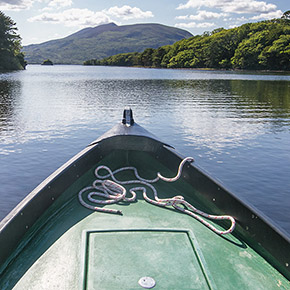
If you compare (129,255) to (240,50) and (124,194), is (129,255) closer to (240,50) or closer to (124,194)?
(124,194)

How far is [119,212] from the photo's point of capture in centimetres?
562

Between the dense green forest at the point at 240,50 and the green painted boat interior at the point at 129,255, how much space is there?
10125 centimetres

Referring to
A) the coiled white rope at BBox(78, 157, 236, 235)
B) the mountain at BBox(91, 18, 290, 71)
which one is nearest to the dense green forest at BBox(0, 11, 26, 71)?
the mountain at BBox(91, 18, 290, 71)

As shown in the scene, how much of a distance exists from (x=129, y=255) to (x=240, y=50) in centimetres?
11542

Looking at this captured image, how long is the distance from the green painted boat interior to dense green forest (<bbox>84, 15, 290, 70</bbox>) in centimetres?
10125

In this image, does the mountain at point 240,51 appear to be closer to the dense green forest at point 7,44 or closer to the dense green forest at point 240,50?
the dense green forest at point 240,50

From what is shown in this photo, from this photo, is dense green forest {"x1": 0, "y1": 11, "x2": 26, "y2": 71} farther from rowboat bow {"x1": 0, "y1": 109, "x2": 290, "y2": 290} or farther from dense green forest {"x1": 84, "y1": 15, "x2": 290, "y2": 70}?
rowboat bow {"x1": 0, "y1": 109, "x2": 290, "y2": 290}

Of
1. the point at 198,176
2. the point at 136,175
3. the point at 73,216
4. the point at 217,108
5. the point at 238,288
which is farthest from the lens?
the point at 217,108

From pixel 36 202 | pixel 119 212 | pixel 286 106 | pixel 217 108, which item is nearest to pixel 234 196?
pixel 119 212

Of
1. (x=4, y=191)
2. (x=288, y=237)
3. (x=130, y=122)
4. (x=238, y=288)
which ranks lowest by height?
(x=4, y=191)

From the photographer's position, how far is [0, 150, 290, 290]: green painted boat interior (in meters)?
3.91

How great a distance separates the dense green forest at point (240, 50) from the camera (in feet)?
326

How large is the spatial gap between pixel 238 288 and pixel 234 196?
62.0 inches

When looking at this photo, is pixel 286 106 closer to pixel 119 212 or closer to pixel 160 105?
pixel 160 105
